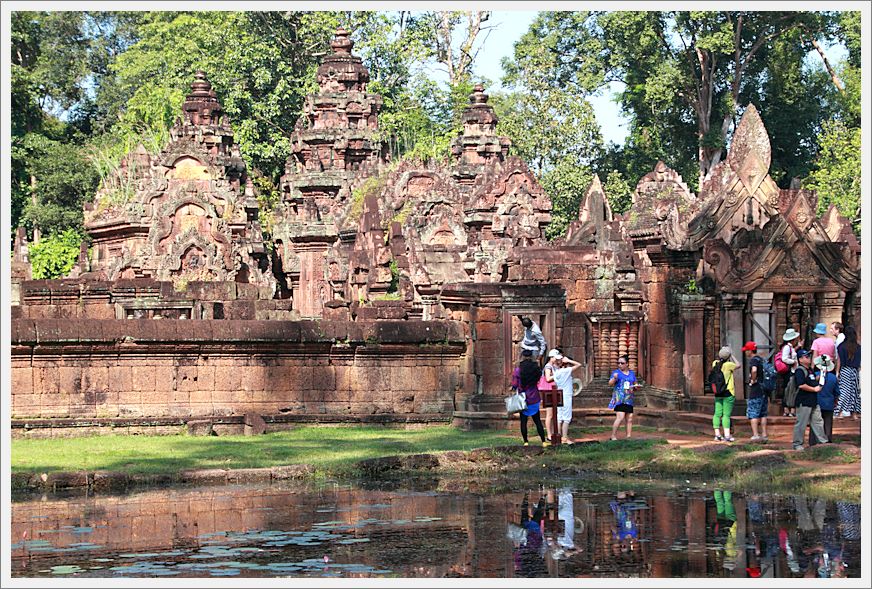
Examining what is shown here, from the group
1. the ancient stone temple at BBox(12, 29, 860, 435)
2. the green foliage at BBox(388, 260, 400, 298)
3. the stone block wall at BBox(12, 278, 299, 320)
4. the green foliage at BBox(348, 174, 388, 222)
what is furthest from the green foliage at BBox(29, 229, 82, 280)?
the ancient stone temple at BBox(12, 29, 860, 435)

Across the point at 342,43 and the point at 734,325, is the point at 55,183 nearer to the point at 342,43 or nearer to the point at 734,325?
the point at 342,43

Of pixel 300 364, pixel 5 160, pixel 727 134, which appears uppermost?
pixel 727 134

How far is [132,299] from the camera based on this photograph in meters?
31.3

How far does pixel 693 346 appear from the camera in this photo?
20.3 metres

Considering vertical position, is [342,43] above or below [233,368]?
above

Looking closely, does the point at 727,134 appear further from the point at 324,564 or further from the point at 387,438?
the point at 324,564

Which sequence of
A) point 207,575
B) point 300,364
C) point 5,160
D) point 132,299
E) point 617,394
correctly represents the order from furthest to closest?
point 132,299, point 300,364, point 617,394, point 5,160, point 207,575

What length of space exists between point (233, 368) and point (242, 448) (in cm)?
252

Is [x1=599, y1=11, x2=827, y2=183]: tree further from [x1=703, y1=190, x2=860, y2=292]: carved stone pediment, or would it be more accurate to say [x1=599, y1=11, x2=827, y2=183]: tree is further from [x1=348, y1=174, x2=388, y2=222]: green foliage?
[x1=703, y1=190, x2=860, y2=292]: carved stone pediment

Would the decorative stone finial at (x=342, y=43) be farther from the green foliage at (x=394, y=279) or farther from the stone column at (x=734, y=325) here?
the stone column at (x=734, y=325)

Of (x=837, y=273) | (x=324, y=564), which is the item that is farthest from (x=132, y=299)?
(x=324, y=564)

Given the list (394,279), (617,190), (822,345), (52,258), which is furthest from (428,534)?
(52,258)

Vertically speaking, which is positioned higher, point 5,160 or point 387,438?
point 5,160

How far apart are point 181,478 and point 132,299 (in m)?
16.4
